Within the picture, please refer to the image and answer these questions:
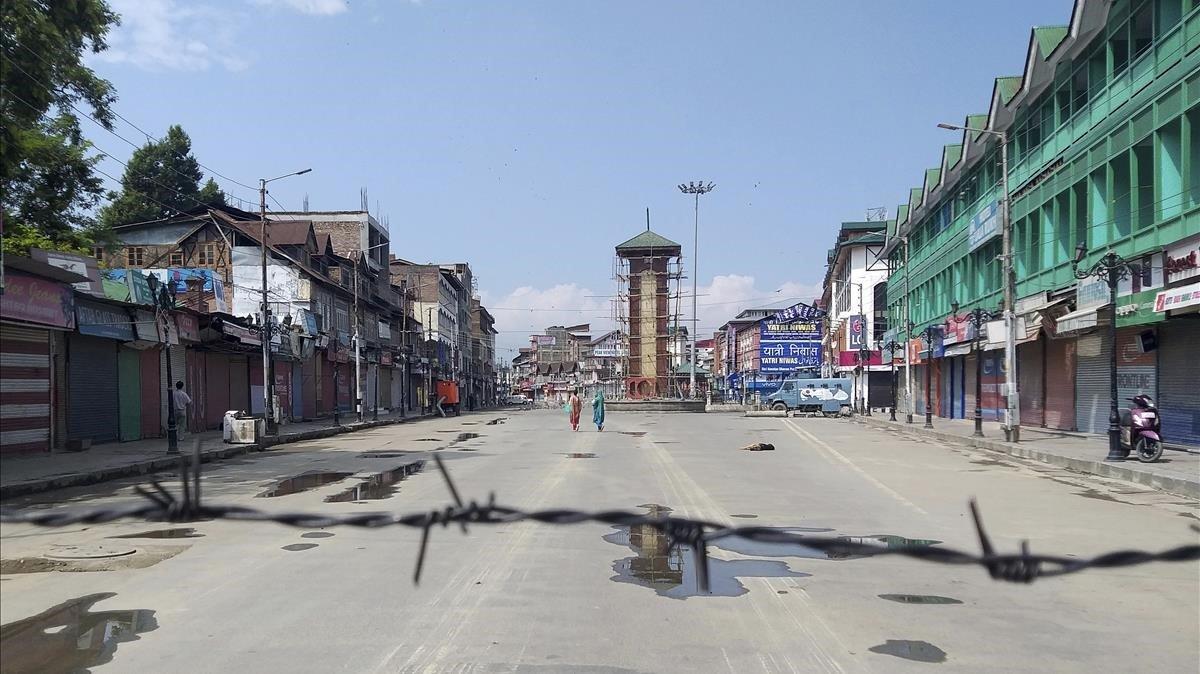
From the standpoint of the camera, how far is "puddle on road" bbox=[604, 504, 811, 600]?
761 cm

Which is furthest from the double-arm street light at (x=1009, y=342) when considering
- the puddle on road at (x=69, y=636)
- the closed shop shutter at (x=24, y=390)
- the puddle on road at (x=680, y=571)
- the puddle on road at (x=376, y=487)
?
the closed shop shutter at (x=24, y=390)

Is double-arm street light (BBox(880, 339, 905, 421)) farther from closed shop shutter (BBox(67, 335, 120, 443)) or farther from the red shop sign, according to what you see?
the red shop sign

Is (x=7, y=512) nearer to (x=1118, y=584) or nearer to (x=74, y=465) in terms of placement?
(x=1118, y=584)

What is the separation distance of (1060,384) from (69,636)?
3141 centimetres

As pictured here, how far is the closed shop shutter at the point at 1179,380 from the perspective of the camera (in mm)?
21094

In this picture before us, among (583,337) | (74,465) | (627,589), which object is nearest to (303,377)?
(74,465)

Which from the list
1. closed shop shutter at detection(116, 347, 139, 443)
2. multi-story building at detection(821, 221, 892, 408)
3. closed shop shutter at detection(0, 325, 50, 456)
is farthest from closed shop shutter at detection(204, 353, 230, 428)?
multi-story building at detection(821, 221, 892, 408)

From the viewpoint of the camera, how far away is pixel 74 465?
18266mm

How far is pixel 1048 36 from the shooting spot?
29.1 meters

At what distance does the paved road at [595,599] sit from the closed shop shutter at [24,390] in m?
9.29


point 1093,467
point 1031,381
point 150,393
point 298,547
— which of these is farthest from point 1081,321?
point 150,393

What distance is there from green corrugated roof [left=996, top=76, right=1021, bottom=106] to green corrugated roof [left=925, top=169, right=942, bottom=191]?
14.4 metres

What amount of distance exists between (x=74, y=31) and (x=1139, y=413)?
27336mm

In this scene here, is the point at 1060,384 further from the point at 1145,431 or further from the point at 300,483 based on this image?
the point at 300,483
